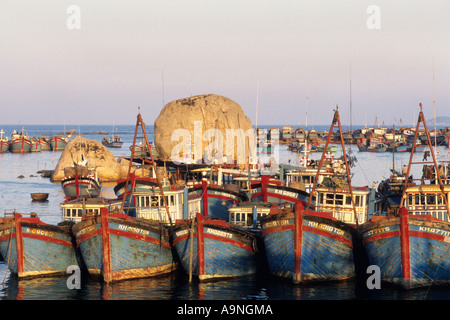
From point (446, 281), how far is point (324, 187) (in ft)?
30.2

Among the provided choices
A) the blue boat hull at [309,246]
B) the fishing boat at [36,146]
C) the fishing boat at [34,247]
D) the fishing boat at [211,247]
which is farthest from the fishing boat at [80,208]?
the fishing boat at [36,146]

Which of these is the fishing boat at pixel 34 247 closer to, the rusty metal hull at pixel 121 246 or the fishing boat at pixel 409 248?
the rusty metal hull at pixel 121 246

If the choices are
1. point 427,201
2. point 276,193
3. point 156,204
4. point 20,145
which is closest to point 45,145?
point 20,145

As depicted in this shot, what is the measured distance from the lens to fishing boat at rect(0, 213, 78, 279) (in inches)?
1485

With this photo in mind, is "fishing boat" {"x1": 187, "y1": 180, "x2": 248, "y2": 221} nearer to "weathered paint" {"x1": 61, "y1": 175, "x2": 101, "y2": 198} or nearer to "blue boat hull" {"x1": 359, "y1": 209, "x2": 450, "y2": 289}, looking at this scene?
"blue boat hull" {"x1": 359, "y1": 209, "x2": 450, "y2": 289}

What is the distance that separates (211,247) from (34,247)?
1004cm

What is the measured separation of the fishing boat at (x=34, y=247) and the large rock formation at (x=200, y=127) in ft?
140

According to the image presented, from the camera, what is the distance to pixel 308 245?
3544 cm

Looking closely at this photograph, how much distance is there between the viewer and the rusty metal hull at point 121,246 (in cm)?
3650

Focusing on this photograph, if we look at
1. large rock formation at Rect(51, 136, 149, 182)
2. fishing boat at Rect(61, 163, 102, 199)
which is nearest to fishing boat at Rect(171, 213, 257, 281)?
fishing boat at Rect(61, 163, 102, 199)

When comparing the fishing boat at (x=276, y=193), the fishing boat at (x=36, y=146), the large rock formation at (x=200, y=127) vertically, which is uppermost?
the large rock formation at (x=200, y=127)

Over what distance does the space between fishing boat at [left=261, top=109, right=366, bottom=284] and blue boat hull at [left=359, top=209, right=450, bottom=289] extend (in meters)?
1.87
